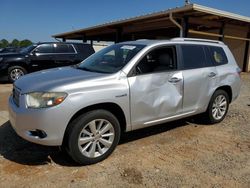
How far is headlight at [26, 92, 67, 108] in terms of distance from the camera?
337 centimetres

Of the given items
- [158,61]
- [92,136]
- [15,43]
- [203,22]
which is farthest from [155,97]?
[15,43]

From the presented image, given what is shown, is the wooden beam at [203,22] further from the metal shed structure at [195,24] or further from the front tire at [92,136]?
the front tire at [92,136]

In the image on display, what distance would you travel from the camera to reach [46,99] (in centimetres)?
340

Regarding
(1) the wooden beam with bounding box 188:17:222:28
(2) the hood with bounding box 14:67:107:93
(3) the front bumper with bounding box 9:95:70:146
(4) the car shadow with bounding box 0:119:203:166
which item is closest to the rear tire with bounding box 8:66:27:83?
(4) the car shadow with bounding box 0:119:203:166

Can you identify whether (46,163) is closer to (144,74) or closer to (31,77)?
(31,77)

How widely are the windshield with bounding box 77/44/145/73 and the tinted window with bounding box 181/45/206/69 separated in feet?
2.95

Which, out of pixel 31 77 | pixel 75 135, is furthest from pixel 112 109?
pixel 31 77

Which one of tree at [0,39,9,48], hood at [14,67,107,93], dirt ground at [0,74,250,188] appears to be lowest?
tree at [0,39,9,48]

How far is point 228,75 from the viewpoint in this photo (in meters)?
5.57

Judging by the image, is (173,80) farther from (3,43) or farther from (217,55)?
(3,43)

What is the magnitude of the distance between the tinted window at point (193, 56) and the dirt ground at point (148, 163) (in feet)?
4.18

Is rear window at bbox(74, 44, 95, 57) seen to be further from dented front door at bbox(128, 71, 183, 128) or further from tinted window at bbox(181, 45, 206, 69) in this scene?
dented front door at bbox(128, 71, 183, 128)

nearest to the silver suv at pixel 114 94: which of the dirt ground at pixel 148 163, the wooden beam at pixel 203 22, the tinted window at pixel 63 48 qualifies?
the dirt ground at pixel 148 163

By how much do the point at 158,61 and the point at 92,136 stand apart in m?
1.67
